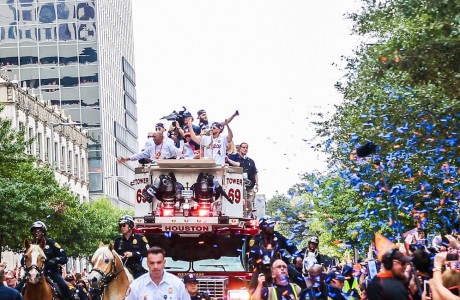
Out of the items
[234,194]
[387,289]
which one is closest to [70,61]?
[234,194]

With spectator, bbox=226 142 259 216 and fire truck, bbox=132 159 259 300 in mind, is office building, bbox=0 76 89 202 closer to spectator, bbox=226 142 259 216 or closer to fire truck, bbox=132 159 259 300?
spectator, bbox=226 142 259 216

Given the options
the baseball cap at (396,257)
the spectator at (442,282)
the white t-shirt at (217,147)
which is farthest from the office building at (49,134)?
the spectator at (442,282)

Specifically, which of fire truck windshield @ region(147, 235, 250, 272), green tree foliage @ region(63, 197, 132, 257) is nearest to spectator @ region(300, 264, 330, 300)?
fire truck windshield @ region(147, 235, 250, 272)

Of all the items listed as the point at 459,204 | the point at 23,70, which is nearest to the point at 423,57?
the point at 459,204

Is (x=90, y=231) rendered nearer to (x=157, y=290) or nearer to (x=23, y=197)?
(x=23, y=197)

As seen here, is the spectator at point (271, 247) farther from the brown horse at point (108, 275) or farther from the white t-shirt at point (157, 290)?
the white t-shirt at point (157, 290)

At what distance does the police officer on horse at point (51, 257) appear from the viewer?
Answer: 1750 centimetres

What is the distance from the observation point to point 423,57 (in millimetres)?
24594

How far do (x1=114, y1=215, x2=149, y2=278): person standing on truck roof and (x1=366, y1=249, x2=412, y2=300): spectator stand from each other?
8.35 meters

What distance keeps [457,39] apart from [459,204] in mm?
5090

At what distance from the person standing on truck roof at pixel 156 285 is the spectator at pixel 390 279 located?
1753 millimetres

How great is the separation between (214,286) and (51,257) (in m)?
2.73

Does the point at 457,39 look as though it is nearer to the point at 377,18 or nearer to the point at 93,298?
the point at 93,298

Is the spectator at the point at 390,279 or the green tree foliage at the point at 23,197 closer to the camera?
the spectator at the point at 390,279
